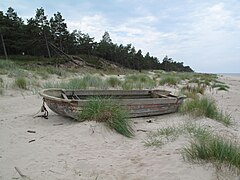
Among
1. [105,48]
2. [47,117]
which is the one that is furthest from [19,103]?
[105,48]

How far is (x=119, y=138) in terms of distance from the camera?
436cm

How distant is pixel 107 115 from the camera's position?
473 cm

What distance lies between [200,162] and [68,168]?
163cm

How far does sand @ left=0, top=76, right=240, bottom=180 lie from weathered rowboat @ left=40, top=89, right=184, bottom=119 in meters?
0.41

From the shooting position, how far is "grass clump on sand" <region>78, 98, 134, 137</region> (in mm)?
4590

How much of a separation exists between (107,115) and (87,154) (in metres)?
1.26

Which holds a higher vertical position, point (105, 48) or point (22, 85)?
point (105, 48)

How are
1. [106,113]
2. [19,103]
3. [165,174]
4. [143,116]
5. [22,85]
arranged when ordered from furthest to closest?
[22,85], [19,103], [143,116], [106,113], [165,174]

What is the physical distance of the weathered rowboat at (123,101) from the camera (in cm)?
515

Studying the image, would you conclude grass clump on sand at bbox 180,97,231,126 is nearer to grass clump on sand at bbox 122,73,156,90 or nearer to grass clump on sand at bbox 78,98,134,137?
grass clump on sand at bbox 78,98,134,137

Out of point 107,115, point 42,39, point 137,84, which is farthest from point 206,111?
point 42,39

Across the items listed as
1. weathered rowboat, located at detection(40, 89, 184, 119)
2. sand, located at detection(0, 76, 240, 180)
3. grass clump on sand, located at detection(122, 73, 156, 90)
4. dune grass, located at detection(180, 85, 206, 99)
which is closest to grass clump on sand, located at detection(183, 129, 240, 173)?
sand, located at detection(0, 76, 240, 180)

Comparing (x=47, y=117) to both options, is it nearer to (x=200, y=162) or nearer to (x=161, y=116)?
(x=161, y=116)

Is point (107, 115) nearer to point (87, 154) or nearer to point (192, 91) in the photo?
point (87, 154)
